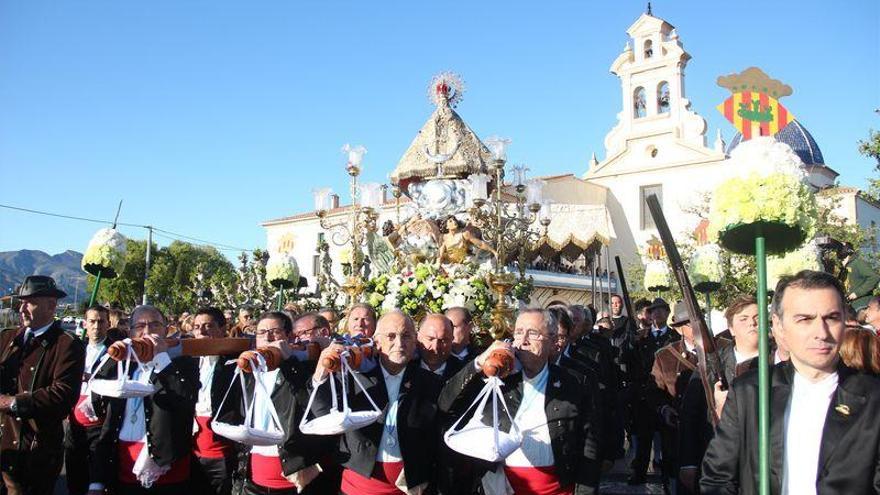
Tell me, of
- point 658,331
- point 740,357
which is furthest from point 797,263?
point 740,357

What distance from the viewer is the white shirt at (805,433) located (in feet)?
8.64

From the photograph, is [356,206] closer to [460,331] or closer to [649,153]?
[460,331]

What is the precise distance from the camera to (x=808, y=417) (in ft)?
8.85

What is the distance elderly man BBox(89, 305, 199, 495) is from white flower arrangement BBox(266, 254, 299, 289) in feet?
16.9

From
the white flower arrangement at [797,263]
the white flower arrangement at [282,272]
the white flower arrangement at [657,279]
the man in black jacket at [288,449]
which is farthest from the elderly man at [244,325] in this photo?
the white flower arrangement at [657,279]

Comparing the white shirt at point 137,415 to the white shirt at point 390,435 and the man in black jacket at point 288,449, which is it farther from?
the white shirt at point 390,435

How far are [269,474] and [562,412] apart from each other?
1.87 m

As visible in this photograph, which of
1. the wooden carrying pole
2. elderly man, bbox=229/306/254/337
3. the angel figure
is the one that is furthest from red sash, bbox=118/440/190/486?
the angel figure

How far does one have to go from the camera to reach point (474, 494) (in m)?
4.19

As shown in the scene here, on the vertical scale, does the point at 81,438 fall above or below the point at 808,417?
below

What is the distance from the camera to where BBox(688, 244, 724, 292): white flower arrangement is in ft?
25.1

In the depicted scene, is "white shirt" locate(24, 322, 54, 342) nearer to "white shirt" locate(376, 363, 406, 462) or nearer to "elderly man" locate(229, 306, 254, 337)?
"elderly man" locate(229, 306, 254, 337)

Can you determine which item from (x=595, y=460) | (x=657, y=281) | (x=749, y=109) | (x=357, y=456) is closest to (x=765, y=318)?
(x=749, y=109)

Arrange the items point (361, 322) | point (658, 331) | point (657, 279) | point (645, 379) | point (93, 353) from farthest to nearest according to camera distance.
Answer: point (657, 279) < point (658, 331) < point (645, 379) < point (93, 353) < point (361, 322)
